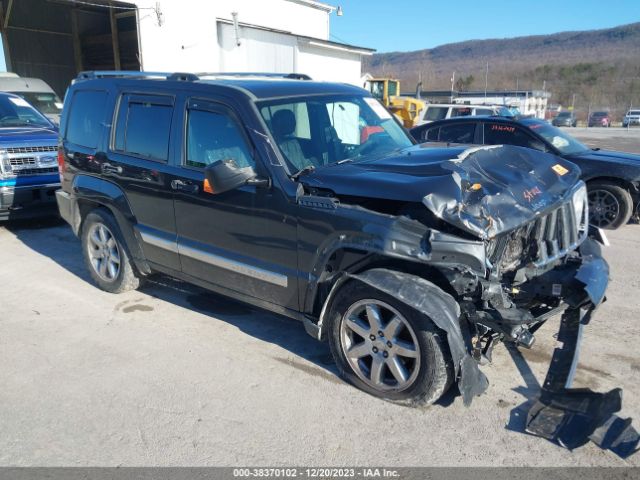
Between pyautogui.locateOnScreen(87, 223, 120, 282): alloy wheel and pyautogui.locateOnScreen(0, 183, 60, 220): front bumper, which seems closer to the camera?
pyautogui.locateOnScreen(87, 223, 120, 282): alloy wheel

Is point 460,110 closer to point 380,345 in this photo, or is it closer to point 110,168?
point 110,168

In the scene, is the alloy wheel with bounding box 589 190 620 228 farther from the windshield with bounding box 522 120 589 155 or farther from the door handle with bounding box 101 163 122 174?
the door handle with bounding box 101 163 122 174

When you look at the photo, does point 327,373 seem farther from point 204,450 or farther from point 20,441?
point 20,441

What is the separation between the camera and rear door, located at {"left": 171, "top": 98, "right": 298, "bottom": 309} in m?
3.77

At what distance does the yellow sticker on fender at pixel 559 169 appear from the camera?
4.11m

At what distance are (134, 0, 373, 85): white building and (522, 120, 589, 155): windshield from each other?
11537mm

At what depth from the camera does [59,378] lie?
3859mm

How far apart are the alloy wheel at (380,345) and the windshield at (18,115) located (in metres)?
7.79

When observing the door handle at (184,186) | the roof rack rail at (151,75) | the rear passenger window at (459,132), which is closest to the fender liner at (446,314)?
the door handle at (184,186)

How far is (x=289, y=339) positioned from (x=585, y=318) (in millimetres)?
2210

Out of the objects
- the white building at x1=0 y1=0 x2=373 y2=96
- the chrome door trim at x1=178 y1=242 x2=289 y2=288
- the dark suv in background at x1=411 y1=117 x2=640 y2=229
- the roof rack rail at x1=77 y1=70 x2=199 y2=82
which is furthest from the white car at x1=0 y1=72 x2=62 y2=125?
the chrome door trim at x1=178 y1=242 x2=289 y2=288

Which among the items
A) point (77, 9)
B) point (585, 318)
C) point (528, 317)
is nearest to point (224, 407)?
point (528, 317)

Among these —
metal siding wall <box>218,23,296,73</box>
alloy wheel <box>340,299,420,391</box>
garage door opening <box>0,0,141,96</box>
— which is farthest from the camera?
garage door opening <box>0,0,141,96</box>

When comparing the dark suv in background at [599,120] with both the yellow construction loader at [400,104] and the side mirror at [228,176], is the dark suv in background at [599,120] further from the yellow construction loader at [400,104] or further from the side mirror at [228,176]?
the side mirror at [228,176]
